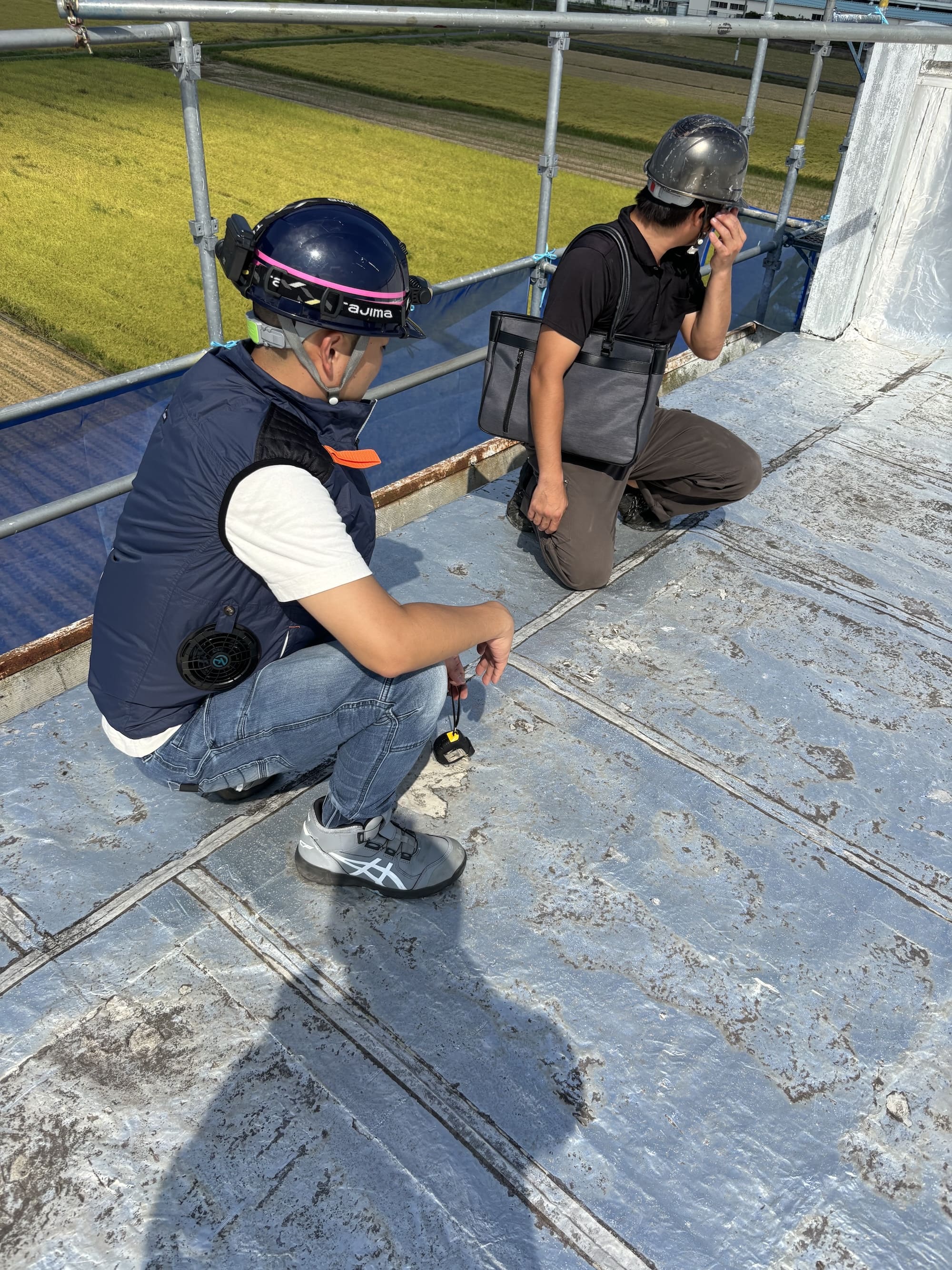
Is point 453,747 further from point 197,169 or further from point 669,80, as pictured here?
point 669,80

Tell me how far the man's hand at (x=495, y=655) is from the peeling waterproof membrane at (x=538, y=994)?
0.42 meters

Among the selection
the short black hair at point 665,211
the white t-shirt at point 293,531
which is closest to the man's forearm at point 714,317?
the short black hair at point 665,211

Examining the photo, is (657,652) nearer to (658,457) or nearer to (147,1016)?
(658,457)

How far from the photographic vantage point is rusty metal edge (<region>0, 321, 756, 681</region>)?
254 centimetres

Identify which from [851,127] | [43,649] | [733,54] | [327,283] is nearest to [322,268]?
[327,283]

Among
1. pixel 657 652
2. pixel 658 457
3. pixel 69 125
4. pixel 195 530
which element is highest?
pixel 195 530

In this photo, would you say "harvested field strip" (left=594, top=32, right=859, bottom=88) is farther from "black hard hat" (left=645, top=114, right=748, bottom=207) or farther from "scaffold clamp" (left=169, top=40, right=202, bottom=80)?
"scaffold clamp" (left=169, top=40, right=202, bottom=80)

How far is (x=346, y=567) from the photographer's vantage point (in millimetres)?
1649

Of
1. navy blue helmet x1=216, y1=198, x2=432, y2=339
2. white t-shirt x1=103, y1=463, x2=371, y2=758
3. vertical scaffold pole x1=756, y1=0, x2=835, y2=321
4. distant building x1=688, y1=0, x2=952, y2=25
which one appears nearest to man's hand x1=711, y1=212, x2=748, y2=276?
distant building x1=688, y1=0, x2=952, y2=25

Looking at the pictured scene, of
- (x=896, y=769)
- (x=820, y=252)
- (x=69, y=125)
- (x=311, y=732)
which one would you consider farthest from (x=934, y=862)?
(x=69, y=125)

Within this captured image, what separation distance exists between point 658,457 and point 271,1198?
2.68 m

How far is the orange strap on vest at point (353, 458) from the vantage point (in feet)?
5.90

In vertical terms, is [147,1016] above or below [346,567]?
below

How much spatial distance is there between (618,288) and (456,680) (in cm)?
145
